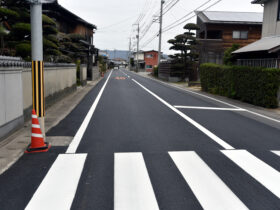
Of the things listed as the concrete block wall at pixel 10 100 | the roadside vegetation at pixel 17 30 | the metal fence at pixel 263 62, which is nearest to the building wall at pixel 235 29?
the metal fence at pixel 263 62

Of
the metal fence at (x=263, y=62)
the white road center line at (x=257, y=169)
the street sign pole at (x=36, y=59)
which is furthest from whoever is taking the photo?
the metal fence at (x=263, y=62)

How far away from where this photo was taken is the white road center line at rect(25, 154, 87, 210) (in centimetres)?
359

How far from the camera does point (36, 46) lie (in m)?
6.21

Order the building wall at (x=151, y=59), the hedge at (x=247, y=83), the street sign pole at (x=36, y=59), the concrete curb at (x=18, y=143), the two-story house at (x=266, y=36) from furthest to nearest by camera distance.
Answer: the building wall at (x=151, y=59)
the two-story house at (x=266, y=36)
the hedge at (x=247, y=83)
the street sign pole at (x=36, y=59)
the concrete curb at (x=18, y=143)

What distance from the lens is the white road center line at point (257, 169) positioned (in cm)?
425

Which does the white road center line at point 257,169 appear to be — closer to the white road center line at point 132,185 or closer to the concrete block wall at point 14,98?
the white road center line at point 132,185

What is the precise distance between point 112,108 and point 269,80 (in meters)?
7.24

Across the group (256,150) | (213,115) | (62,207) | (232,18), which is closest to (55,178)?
(62,207)

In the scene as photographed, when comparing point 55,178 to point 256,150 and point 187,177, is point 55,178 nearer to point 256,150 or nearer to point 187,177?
point 187,177

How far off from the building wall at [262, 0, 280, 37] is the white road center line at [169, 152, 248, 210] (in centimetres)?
1637

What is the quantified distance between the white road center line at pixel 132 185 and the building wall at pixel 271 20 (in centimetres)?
1704

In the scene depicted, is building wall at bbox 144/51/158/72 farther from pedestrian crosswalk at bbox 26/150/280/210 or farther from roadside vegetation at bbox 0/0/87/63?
pedestrian crosswalk at bbox 26/150/280/210

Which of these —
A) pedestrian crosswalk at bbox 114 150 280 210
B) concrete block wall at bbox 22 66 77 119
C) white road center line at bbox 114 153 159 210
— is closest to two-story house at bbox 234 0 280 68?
concrete block wall at bbox 22 66 77 119

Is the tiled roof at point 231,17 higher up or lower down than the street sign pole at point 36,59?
higher up
